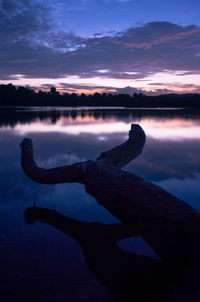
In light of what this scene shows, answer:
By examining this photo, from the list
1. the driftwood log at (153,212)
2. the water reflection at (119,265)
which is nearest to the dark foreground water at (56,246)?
the water reflection at (119,265)

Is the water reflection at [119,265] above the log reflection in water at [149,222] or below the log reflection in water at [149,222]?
below

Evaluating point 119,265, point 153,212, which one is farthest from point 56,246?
point 153,212

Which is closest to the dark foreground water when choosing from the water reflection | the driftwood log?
the water reflection

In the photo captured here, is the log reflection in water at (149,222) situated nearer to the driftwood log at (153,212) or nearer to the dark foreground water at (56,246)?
the driftwood log at (153,212)

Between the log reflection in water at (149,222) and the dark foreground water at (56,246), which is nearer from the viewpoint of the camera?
the dark foreground water at (56,246)

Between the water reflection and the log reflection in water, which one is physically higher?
the log reflection in water

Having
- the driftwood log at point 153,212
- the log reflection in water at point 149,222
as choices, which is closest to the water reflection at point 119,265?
the log reflection in water at point 149,222

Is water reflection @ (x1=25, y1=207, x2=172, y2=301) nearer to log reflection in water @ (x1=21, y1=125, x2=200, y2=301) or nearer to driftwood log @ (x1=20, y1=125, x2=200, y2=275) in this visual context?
log reflection in water @ (x1=21, y1=125, x2=200, y2=301)

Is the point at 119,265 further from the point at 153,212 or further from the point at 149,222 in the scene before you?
the point at 153,212

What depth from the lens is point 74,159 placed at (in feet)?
33.1

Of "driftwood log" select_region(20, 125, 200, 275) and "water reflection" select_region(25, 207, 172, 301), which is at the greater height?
"driftwood log" select_region(20, 125, 200, 275)

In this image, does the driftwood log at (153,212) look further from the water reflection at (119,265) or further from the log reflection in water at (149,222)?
the water reflection at (119,265)

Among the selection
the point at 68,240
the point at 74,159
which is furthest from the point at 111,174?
the point at 74,159

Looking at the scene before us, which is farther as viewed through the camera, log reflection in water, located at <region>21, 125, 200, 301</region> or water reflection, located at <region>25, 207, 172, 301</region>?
log reflection in water, located at <region>21, 125, 200, 301</region>
